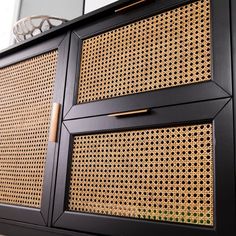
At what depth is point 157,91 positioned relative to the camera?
2.70ft

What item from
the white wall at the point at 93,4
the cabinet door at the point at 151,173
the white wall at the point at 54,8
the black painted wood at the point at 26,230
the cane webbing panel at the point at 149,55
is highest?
the white wall at the point at 54,8

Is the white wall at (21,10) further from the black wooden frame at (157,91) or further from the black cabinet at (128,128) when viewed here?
the black wooden frame at (157,91)

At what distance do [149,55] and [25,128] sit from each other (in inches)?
23.0

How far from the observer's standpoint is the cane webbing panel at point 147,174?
711 mm

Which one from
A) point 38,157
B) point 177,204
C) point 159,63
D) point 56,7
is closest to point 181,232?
point 177,204

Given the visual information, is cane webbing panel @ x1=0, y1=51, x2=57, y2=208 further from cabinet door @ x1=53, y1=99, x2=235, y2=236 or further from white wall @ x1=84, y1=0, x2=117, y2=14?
white wall @ x1=84, y1=0, x2=117, y2=14

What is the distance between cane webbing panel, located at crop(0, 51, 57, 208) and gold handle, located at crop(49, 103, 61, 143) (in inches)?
2.2

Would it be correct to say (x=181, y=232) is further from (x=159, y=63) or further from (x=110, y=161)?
(x=159, y=63)

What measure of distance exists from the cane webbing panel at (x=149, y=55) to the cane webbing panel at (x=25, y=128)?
197 millimetres

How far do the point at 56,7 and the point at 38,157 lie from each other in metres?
1.17

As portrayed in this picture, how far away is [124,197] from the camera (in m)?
0.83

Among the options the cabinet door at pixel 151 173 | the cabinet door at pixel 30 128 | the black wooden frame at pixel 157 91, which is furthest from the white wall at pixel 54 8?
the cabinet door at pixel 151 173

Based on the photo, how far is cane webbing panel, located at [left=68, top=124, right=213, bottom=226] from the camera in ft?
2.33

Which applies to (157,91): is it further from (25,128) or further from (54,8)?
(54,8)
